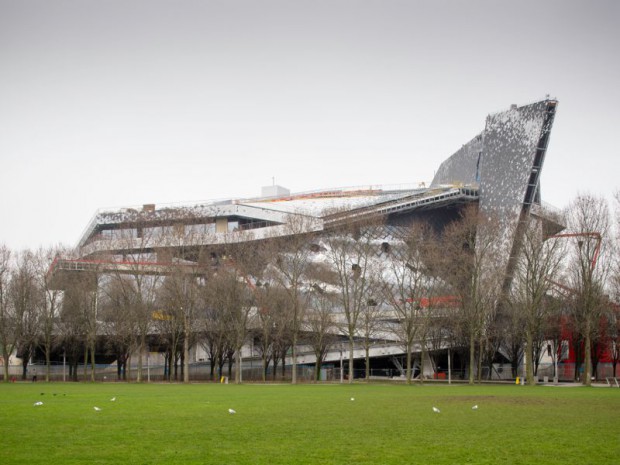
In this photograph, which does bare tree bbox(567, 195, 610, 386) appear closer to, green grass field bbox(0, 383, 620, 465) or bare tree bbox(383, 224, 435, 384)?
bare tree bbox(383, 224, 435, 384)

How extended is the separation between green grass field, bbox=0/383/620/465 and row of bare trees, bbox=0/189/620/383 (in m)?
28.0

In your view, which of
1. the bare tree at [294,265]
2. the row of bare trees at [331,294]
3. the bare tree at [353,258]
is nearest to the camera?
the row of bare trees at [331,294]

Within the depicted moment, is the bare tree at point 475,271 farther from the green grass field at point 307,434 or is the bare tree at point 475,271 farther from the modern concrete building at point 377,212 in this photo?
the green grass field at point 307,434

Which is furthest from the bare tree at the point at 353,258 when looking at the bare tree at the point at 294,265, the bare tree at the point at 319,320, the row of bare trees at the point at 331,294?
the bare tree at the point at 294,265

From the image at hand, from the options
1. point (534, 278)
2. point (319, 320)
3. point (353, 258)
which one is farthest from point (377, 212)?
point (534, 278)

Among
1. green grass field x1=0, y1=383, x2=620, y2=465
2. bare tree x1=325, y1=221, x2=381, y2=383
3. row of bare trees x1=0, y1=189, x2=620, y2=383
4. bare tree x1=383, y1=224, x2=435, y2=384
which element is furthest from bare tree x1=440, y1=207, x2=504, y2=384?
green grass field x1=0, y1=383, x2=620, y2=465

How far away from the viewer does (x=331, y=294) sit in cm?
6091

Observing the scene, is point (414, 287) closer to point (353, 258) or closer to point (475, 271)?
point (475, 271)

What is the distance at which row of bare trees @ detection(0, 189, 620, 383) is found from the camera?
53094mm

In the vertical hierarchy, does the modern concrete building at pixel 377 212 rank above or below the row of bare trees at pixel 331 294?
above

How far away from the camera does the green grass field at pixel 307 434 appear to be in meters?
13.8

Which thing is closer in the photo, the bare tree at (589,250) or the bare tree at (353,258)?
the bare tree at (589,250)

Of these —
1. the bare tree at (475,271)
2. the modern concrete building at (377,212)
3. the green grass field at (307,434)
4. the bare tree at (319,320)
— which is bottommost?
the green grass field at (307,434)

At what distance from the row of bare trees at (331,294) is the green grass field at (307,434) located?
27994mm
